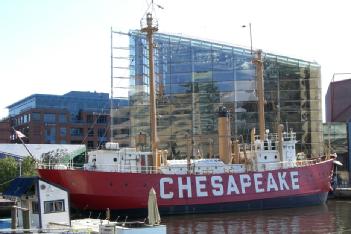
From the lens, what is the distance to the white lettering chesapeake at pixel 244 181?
37.0m

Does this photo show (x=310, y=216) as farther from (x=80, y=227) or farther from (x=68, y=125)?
(x=68, y=125)

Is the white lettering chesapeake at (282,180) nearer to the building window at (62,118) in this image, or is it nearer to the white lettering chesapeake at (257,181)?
the white lettering chesapeake at (257,181)

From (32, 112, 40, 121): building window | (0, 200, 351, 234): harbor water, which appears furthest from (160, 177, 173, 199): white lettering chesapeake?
(32, 112, 40, 121): building window

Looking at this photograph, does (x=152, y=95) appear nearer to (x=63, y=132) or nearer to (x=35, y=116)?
(x=35, y=116)

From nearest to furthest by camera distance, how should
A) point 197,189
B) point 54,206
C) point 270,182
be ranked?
point 54,206 < point 197,189 < point 270,182

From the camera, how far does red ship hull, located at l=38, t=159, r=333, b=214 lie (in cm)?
3275

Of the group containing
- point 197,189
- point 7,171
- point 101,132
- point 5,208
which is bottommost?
point 5,208

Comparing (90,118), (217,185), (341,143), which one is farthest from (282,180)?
(90,118)

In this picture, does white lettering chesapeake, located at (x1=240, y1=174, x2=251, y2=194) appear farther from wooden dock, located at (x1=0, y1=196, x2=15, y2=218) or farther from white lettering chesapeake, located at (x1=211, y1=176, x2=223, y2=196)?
wooden dock, located at (x1=0, y1=196, x2=15, y2=218)

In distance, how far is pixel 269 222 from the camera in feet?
102

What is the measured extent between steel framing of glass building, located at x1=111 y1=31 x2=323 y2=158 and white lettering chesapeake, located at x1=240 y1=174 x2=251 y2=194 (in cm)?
1782

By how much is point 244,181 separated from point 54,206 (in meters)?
18.4

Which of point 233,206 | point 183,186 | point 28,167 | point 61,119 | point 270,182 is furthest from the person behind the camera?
point 61,119

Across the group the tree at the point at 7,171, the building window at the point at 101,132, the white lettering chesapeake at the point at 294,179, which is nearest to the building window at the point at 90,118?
the building window at the point at 101,132
